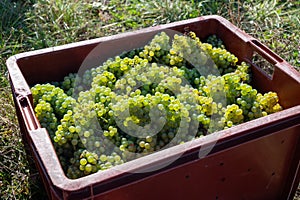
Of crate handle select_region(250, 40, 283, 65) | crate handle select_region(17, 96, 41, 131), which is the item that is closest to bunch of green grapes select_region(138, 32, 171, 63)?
crate handle select_region(250, 40, 283, 65)

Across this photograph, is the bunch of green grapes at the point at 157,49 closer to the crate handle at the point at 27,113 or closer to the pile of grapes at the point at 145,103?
the pile of grapes at the point at 145,103

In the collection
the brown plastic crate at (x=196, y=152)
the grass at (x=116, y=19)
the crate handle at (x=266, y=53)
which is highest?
the crate handle at (x=266, y=53)

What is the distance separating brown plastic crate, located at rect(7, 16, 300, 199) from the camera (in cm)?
141

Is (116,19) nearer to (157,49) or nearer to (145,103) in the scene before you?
(157,49)

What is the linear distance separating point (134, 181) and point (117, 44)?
0.87m

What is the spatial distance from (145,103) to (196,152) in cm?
31

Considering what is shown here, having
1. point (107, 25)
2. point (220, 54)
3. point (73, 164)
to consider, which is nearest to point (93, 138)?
point (73, 164)

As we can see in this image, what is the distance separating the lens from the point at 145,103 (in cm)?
171

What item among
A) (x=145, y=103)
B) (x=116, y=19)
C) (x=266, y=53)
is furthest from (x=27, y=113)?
(x=116, y=19)

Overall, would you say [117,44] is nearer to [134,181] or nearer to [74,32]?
[134,181]

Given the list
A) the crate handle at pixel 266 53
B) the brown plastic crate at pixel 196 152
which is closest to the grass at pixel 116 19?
the brown plastic crate at pixel 196 152

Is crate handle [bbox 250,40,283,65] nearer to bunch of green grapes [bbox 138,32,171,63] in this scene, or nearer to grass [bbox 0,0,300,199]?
bunch of green grapes [bbox 138,32,171,63]

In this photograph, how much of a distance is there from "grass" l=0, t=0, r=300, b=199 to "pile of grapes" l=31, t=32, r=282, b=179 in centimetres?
97

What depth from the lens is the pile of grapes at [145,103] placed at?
5.54ft
